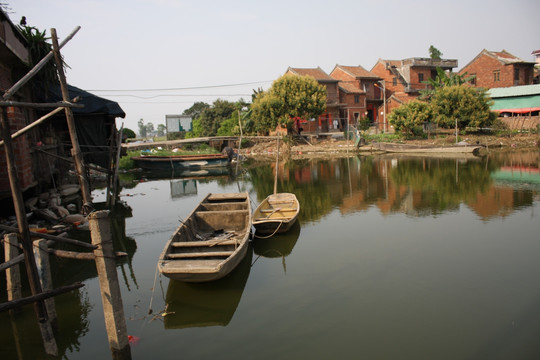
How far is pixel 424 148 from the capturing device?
3150 centimetres

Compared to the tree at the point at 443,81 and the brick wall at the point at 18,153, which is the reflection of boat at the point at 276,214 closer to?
the brick wall at the point at 18,153

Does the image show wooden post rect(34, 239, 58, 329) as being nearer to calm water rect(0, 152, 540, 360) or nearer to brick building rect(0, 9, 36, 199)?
calm water rect(0, 152, 540, 360)

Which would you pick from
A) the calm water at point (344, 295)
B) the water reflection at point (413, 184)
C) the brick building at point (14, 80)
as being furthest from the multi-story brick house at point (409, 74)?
the brick building at point (14, 80)

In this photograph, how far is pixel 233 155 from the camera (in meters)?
32.6

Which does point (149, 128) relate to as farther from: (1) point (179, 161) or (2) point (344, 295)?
(2) point (344, 295)

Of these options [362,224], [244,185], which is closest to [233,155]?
[244,185]

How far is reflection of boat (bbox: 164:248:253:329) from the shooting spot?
637 cm

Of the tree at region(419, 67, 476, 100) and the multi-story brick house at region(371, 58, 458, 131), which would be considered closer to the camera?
the tree at region(419, 67, 476, 100)

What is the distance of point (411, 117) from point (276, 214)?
2668 cm

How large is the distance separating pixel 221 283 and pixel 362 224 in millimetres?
5685

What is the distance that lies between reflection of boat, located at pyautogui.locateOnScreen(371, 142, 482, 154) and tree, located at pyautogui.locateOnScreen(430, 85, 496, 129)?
410 centimetres

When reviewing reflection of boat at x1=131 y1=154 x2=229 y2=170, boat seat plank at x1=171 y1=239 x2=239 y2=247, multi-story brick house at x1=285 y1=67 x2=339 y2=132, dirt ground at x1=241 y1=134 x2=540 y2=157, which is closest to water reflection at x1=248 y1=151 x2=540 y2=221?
reflection of boat at x1=131 y1=154 x2=229 y2=170

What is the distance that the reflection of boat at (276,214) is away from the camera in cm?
1014

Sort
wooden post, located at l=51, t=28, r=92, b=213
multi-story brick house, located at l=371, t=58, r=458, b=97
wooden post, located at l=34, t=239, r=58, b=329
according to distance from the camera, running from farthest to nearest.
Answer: multi-story brick house, located at l=371, t=58, r=458, b=97, wooden post, located at l=51, t=28, r=92, b=213, wooden post, located at l=34, t=239, r=58, b=329
